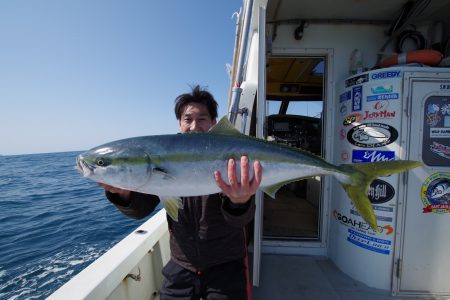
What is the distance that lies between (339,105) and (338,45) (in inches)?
42.5

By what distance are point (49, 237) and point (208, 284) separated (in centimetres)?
824

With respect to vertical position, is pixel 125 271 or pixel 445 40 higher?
pixel 445 40

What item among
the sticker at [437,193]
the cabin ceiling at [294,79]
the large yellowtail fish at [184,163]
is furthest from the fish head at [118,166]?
the cabin ceiling at [294,79]

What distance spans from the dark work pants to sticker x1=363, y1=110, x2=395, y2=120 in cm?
254

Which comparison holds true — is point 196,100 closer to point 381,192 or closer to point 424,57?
point 381,192

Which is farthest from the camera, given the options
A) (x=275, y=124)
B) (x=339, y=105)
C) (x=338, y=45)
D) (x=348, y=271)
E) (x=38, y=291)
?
(x=275, y=124)

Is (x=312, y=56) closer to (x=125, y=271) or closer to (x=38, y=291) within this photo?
(x=125, y=271)

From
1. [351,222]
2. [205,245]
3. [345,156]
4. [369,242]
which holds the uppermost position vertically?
[345,156]

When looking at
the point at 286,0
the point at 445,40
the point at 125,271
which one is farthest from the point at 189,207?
the point at 445,40

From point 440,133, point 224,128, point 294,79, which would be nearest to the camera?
point 224,128

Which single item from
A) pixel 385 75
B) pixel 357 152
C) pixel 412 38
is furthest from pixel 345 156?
pixel 412 38

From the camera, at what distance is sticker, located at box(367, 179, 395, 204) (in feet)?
9.93

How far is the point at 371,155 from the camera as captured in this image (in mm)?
3104

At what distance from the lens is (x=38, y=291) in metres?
4.66
